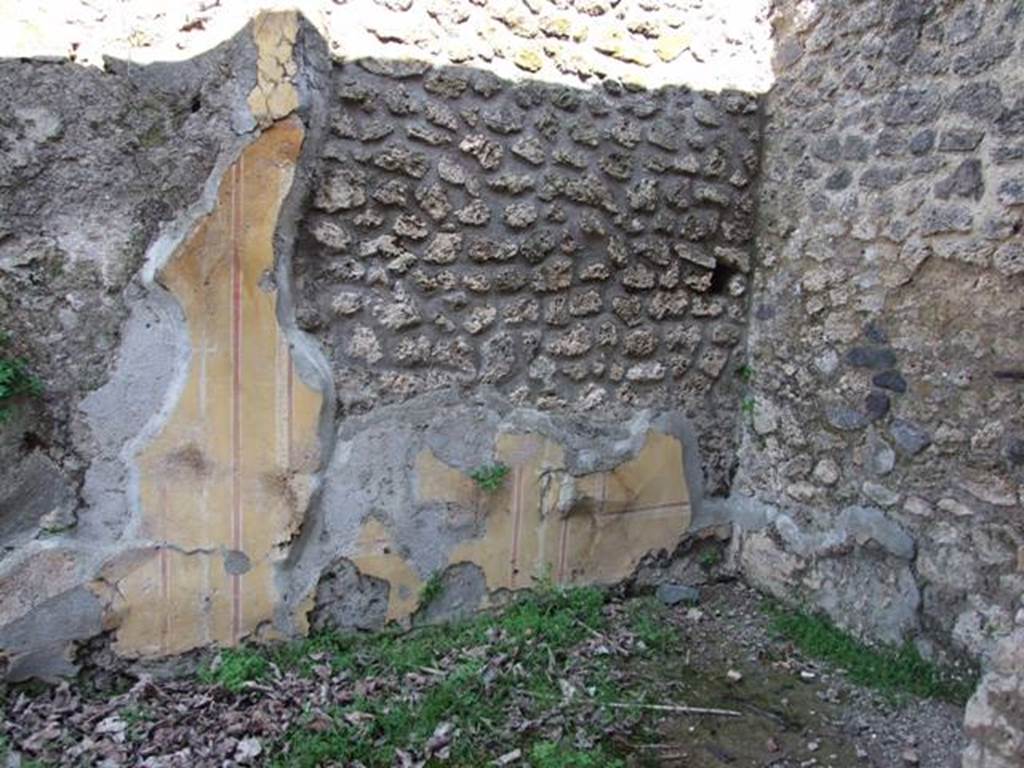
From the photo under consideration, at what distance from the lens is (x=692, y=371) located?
3.71 metres

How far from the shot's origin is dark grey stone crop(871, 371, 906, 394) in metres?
3.10

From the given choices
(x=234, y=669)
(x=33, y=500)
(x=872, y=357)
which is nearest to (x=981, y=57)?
(x=872, y=357)

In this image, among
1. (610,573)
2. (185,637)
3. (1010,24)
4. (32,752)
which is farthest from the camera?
(610,573)

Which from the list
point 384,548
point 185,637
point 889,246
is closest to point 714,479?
point 889,246

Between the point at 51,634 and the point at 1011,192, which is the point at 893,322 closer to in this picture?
the point at 1011,192

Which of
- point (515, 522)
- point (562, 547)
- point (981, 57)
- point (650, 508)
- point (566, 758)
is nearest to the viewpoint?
point (566, 758)

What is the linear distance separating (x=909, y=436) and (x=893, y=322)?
0.43m

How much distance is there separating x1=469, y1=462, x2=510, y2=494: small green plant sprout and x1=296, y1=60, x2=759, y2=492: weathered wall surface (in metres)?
0.29

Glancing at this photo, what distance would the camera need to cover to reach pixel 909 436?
3.07 m

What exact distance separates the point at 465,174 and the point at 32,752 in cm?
236

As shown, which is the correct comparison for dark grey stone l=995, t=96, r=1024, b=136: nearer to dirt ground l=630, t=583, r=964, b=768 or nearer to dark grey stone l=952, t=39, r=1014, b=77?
dark grey stone l=952, t=39, r=1014, b=77

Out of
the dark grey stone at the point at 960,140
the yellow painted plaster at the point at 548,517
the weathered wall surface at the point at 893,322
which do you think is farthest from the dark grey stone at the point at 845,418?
the dark grey stone at the point at 960,140

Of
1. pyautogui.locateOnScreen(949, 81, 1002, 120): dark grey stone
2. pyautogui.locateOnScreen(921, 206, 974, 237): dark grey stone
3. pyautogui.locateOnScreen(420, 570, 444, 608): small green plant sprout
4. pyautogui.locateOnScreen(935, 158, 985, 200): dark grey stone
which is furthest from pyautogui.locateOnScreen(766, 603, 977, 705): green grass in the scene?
pyautogui.locateOnScreen(949, 81, 1002, 120): dark grey stone

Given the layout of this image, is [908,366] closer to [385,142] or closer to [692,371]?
[692,371]
